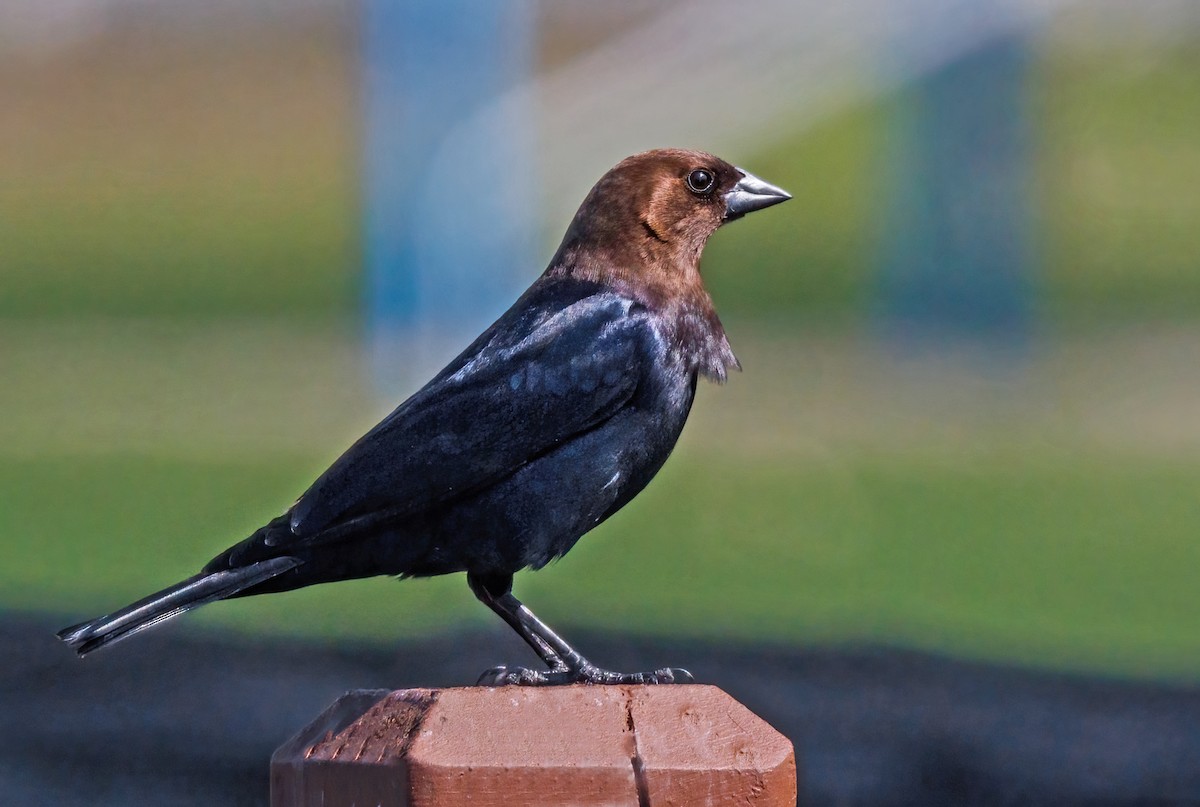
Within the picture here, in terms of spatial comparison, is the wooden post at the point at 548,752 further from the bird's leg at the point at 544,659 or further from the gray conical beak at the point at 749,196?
the gray conical beak at the point at 749,196

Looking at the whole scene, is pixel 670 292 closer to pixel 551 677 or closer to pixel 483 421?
pixel 483 421

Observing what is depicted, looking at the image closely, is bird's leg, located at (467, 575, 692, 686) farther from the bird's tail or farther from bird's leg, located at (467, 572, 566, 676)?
the bird's tail

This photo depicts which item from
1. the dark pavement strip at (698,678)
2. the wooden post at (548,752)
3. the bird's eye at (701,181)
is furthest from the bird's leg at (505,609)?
the dark pavement strip at (698,678)

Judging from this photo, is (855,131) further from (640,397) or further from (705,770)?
(705,770)

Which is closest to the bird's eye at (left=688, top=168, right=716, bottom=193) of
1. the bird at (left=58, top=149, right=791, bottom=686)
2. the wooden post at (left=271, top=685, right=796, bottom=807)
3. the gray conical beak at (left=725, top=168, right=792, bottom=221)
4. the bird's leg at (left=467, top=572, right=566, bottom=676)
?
the gray conical beak at (left=725, top=168, right=792, bottom=221)

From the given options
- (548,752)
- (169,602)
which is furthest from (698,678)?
(548,752)

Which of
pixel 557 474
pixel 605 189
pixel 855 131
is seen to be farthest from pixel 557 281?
pixel 855 131

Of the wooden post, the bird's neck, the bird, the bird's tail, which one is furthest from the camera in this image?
the bird's neck
